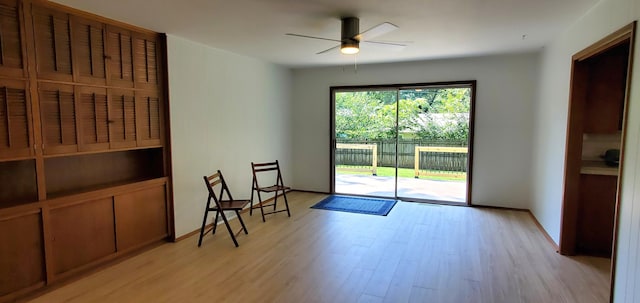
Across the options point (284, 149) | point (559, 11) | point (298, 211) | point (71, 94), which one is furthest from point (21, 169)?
point (559, 11)

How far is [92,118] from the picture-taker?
2955mm

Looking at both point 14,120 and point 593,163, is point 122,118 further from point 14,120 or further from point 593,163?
point 593,163

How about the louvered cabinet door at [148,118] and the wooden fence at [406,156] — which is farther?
the wooden fence at [406,156]

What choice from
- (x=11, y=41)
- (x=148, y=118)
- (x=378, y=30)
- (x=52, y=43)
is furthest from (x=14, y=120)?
(x=378, y=30)

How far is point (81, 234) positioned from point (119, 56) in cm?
166

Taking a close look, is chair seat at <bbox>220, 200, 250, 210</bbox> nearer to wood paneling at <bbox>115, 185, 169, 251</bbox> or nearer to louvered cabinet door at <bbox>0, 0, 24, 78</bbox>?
wood paneling at <bbox>115, 185, 169, 251</bbox>

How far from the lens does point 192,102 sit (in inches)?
154

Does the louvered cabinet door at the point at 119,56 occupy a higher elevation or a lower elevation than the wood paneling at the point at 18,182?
higher

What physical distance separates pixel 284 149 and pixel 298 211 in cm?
148

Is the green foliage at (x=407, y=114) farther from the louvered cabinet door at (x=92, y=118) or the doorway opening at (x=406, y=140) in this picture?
the louvered cabinet door at (x=92, y=118)

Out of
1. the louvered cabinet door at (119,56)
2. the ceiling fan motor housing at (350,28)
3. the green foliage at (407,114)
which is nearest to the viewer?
the ceiling fan motor housing at (350,28)

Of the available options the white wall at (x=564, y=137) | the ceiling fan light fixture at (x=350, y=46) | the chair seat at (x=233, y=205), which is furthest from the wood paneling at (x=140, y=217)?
the white wall at (x=564, y=137)

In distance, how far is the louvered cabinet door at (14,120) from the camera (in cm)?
236

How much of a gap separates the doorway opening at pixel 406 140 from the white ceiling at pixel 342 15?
1229mm
